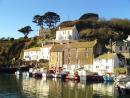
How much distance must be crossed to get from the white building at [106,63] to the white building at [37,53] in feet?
88.1

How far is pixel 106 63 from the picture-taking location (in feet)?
286

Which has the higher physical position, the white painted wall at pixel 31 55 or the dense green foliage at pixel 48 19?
the dense green foliage at pixel 48 19

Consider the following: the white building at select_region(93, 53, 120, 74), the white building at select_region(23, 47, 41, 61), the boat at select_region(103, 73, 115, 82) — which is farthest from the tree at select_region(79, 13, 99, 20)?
the boat at select_region(103, 73, 115, 82)

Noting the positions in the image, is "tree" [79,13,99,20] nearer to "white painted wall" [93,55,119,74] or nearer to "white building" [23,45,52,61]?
"white building" [23,45,52,61]

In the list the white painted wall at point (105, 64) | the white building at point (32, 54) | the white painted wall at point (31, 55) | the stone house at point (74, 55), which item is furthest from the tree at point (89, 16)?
the white painted wall at point (105, 64)

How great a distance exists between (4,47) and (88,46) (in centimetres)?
5045

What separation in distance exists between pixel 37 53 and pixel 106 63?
37.7 meters

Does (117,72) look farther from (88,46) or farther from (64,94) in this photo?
(64,94)

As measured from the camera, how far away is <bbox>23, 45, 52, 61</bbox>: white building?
11550cm

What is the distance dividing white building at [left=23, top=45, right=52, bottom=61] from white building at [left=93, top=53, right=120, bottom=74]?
26.8 m

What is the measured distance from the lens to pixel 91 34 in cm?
12119

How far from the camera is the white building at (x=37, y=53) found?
11550cm

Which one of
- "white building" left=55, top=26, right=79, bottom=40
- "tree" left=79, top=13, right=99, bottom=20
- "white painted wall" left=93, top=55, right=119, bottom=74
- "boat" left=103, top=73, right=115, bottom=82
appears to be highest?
"tree" left=79, top=13, right=99, bottom=20

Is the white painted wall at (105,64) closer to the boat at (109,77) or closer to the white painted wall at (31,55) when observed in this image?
the boat at (109,77)
